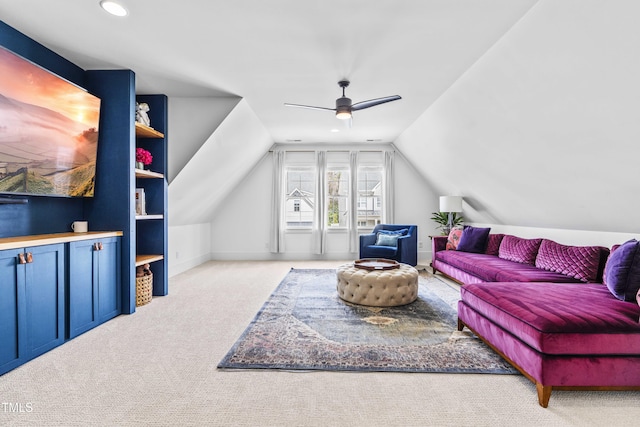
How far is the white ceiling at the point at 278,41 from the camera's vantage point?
238cm

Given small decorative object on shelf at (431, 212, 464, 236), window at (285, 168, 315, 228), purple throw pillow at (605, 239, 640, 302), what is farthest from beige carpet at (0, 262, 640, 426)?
window at (285, 168, 315, 228)

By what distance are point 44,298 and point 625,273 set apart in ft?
14.6

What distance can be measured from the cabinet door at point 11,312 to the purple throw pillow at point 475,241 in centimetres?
533

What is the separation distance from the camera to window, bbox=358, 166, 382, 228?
7422 millimetres

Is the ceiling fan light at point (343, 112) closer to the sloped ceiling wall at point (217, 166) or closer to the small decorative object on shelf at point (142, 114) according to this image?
the sloped ceiling wall at point (217, 166)

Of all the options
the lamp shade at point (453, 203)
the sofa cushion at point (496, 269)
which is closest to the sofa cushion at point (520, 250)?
the sofa cushion at point (496, 269)

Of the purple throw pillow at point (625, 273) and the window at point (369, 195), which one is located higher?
the window at point (369, 195)

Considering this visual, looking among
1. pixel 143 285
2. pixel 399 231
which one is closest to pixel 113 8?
pixel 143 285

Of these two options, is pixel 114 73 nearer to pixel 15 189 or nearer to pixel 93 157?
pixel 93 157

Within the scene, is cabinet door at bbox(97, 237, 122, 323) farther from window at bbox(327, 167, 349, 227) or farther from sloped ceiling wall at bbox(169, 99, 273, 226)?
window at bbox(327, 167, 349, 227)

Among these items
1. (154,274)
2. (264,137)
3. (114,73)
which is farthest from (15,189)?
(264,137)

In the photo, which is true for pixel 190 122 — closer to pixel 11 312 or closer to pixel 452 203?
pixel 11 312

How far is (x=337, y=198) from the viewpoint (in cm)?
743

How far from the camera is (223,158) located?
5176 mm
